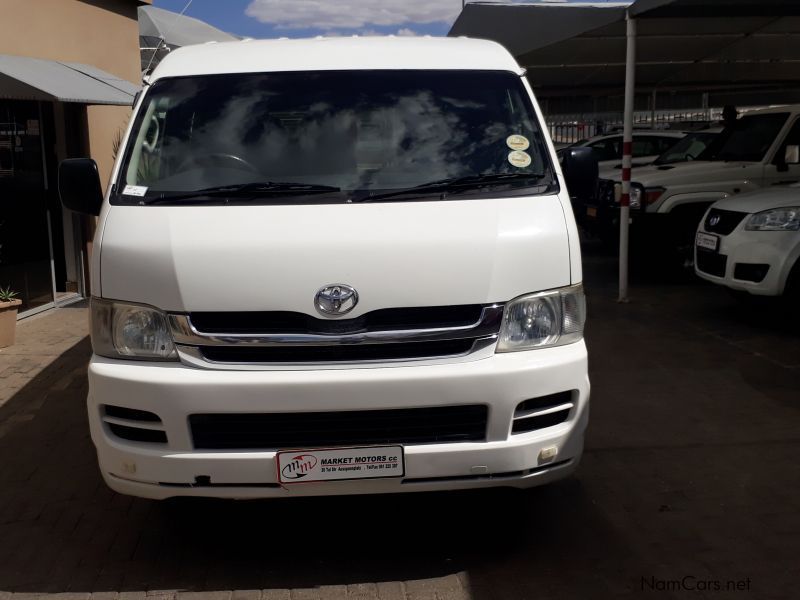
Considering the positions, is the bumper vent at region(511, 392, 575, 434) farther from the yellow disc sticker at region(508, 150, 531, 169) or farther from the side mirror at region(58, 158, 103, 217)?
the side mirror at region(58, 158, 103, 217)

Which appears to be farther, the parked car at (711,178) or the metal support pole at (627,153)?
the parked car at (711,178)

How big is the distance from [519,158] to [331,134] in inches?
33.9

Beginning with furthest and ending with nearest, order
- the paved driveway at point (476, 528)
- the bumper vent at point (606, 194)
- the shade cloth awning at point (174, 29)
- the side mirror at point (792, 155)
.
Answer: the shade cloth awning at point (174, 29) < the bumper vent at point (606, 194) < the side mirror at point (792, 155) < the paved driveway at point (476, 528)

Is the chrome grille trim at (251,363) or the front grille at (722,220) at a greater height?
the front grille at (722,220)

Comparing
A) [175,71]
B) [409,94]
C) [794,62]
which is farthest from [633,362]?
[794,62]

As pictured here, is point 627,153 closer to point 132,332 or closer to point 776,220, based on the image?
point 776,220

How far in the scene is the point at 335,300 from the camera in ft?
11.4

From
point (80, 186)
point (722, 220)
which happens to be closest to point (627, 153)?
point (722, 220)

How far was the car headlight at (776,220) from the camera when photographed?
7.88 metres

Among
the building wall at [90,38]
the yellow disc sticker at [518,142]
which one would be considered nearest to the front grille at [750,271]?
the yellow disc sticker at [518,142]

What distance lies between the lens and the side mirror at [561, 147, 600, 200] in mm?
4805

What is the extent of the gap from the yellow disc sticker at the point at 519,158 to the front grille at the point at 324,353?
1.07 meters

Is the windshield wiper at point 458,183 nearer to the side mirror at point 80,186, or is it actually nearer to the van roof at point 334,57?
the van roof at point 334,57

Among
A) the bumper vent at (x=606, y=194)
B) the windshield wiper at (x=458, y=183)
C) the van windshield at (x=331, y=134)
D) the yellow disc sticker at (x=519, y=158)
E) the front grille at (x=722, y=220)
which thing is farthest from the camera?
the bumper vent at (x=606, y=194)
